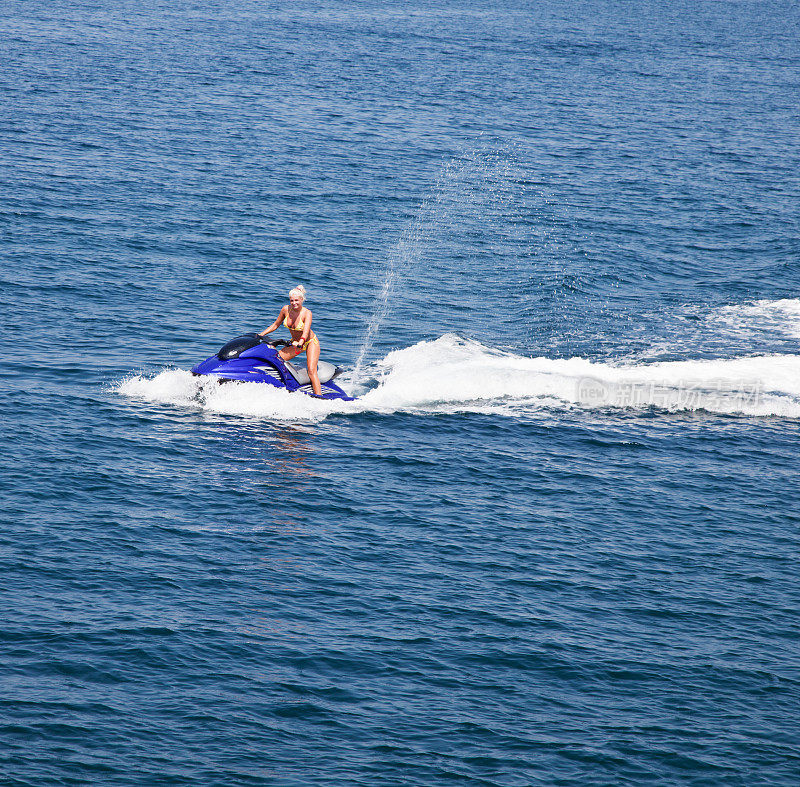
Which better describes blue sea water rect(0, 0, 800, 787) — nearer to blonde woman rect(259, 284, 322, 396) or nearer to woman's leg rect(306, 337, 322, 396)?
woman's leg rect(306, 337, 322, 396)

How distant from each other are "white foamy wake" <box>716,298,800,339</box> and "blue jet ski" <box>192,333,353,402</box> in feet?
42.0

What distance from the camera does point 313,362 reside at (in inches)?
806

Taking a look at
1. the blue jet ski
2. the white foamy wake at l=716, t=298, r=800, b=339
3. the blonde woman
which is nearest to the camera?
the blue jet ski

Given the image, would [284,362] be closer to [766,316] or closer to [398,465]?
[398,465]

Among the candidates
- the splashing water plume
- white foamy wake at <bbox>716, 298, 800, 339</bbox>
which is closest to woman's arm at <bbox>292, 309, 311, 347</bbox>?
the splashing water plume

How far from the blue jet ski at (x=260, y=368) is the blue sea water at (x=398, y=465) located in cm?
38

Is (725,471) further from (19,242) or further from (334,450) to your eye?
(19,242)

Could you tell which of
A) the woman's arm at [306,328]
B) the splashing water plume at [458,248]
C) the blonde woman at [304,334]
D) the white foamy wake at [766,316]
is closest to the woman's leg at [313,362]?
the blonde woman at [304,334]

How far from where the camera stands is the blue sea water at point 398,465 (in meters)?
12.0

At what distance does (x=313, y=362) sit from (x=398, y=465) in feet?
10.6

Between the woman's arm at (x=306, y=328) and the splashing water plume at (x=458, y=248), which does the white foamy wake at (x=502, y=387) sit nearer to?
the woman's arm at (x=306, y=328)

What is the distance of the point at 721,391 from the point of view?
2300cm

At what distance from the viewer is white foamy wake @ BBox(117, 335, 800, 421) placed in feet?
67.1

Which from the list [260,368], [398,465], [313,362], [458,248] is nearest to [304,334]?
[313,362]
